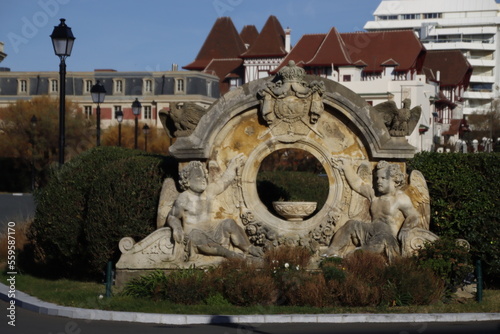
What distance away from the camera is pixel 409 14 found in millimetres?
172000

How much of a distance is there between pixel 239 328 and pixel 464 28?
15396cm

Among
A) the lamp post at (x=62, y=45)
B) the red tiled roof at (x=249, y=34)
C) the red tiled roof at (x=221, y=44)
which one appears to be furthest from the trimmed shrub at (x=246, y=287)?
the red tiled roof at (x=249, y=34)

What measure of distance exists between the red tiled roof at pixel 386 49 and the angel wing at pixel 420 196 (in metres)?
75.9

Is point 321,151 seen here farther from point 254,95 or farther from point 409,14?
point 409,14

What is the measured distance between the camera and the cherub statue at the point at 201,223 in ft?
52.5

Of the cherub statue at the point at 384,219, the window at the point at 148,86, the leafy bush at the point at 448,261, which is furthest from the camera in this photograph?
the window at the point at 148,86

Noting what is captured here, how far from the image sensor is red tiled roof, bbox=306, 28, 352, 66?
298 ft

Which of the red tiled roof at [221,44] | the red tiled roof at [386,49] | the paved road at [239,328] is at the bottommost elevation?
the paved road at [239,328]

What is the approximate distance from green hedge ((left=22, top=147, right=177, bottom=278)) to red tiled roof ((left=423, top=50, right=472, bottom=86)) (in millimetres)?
100664

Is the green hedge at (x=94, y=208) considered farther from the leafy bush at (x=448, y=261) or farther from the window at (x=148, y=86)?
the window at (x=148, y=86)

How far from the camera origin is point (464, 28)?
160500 mm

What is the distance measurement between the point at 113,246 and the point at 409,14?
160911mm

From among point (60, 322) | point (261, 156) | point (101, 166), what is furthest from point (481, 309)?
point (101, 166)

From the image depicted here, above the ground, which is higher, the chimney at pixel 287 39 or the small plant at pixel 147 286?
the chimney at pixel 287 39
